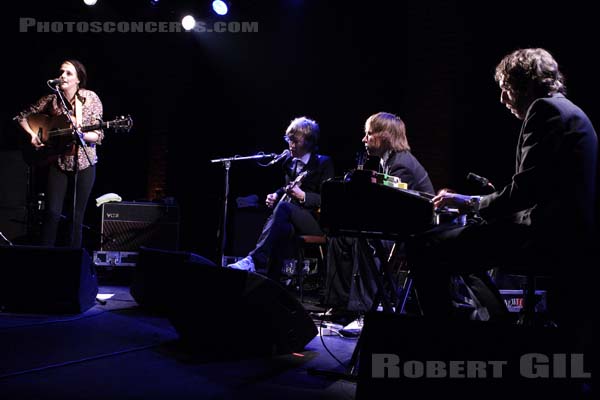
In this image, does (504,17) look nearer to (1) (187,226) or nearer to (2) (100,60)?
(1) (187,226)

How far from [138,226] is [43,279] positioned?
237 cm

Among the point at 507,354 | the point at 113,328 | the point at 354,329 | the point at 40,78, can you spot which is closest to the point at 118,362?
the point at 113,328

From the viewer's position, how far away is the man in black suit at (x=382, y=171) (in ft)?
11.8

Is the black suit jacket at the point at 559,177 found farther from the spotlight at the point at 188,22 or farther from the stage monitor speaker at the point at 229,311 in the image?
the spotlight at the point at 188,22

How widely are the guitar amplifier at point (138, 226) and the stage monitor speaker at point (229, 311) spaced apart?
3005mm

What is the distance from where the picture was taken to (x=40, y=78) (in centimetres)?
680

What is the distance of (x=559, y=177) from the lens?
1970 millimetres

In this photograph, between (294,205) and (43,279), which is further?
(294,205)

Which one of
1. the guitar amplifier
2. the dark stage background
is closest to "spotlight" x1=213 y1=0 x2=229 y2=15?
the dark stage background

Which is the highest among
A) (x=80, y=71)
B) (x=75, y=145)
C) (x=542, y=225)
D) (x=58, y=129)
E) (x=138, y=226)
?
(x=80, y=71)

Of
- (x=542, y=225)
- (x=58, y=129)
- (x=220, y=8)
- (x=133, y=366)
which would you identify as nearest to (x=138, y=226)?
(x=58, y=129)

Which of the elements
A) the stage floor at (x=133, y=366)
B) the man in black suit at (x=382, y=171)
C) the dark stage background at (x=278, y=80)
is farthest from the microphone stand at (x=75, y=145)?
the dark stage background at (x=278, y=80)

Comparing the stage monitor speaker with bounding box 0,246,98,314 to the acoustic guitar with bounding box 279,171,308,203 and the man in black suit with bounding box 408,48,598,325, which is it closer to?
the acoustic guitar with bounding box 279,171,308,203

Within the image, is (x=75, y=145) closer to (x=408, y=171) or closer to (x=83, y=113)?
(x=83, y=113)
